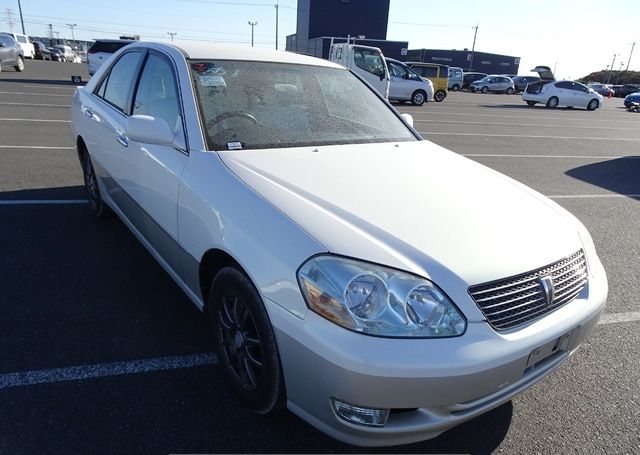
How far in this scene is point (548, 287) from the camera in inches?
76.1

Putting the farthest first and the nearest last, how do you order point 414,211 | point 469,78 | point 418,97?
point 469,78, point 418,97, point 414,211

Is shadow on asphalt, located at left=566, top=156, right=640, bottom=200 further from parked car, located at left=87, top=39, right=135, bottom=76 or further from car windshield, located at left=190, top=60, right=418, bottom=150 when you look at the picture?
parked car, located at left=87, top=39, right=135, bottom=76

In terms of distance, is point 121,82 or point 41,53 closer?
point 121,82

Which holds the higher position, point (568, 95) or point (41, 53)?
point (568, 95)

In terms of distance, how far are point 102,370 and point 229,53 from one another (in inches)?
83.1

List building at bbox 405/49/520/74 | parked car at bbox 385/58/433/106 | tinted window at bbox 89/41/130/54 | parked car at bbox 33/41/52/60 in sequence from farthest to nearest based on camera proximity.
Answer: building at bbox 405/49/520/74 → parked car at bbox 33/41/52/60 → parked car at bbox 385/58/433/106 → tinted window at bbox 89/41/130/54

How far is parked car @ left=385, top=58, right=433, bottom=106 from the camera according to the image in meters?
19.8

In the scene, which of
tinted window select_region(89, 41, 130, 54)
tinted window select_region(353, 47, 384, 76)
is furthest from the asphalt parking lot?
tinted window select_region(89, 41, 130, 54)

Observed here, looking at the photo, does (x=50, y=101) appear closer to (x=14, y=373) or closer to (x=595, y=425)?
(x=14, y=373)

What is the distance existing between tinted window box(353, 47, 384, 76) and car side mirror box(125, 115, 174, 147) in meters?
15.5

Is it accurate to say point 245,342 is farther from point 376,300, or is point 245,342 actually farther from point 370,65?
point 370,65

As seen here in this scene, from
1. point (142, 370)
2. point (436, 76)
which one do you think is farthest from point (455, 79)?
point (142, 370)

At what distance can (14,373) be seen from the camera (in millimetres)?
2408

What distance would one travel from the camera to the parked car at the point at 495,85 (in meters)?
36.1
